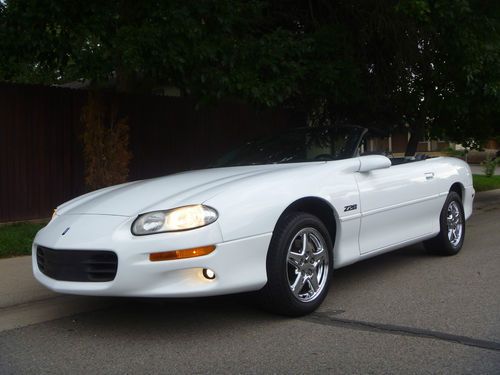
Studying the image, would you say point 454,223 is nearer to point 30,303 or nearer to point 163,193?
point 163,193

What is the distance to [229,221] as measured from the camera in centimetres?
434

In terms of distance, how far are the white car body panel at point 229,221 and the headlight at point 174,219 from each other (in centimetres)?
5

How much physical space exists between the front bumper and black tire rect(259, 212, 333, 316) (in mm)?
175

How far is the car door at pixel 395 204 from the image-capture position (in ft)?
18.2

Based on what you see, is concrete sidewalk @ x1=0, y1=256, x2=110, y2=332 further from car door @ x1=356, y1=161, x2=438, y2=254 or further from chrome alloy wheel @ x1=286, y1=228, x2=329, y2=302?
car door @ x1=356, y1=161, x2=438, y2=254

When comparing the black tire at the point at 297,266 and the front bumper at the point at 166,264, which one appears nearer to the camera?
the front bumper at the point at 166,264

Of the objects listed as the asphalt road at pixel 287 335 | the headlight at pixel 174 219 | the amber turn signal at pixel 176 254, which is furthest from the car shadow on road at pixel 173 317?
the headlight at pixel 174 219

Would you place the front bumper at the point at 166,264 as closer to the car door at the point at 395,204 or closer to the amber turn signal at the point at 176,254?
the amber turn signal at the point at 176,254

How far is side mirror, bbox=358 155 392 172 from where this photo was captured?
18.3 feet

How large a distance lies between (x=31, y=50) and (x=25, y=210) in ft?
8.75

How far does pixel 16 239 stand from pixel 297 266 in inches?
173

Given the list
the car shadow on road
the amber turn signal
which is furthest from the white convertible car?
the car shadow on road

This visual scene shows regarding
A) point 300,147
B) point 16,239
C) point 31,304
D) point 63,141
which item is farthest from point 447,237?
point 63,141

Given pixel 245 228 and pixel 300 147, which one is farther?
pixel 300 147
